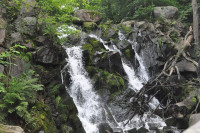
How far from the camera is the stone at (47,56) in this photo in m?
9.16

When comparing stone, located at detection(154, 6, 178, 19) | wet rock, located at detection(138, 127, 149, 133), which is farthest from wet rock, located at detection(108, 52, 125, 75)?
stone, located at detection(154, 6, 178, 19)

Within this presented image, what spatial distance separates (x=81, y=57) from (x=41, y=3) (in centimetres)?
402

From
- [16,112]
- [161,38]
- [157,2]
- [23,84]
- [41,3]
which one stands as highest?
[157,2]

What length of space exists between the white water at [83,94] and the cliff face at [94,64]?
0.33 m

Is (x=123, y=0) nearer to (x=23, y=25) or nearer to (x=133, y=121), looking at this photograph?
(x=23, y=25)

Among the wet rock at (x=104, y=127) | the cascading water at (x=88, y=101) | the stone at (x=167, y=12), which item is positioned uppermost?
the stone at (x=167, y=12)

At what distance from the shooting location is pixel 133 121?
8.77 meters

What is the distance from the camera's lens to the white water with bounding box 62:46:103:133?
28.3ft

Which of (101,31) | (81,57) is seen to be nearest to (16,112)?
(81,57)

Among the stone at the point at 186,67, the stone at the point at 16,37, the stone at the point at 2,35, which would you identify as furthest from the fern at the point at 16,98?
the stone at the point at 186,67

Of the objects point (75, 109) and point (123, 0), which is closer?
point (75, 109)

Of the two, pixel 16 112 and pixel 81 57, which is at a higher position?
pixel 81 57

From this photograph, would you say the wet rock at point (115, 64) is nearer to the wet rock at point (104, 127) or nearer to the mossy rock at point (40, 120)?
the wet rock at point (104, 127)

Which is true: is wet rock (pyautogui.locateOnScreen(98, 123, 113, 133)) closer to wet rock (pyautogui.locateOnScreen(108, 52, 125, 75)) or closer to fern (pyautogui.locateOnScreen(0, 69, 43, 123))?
fern (pyautogui.locateOnScreen(0, 69, 43, 123))
